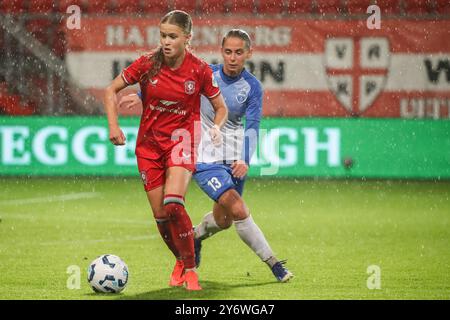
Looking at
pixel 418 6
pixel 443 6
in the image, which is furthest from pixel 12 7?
pixel 443 6

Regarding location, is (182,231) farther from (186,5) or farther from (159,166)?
(186,5)

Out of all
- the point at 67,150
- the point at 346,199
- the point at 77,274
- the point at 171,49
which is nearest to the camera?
the point at 171,49

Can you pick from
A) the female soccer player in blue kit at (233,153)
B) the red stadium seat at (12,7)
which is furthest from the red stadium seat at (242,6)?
the female soccer player in blue kit at (233,153)

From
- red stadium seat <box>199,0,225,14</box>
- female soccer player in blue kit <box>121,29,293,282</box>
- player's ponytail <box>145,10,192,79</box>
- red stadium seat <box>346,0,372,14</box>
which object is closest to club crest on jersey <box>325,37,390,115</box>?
red stadium seat <box>346,0,372,14</box>

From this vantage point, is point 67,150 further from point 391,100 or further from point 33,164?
point 391,100

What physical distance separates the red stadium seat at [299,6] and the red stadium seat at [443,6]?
1934 mm

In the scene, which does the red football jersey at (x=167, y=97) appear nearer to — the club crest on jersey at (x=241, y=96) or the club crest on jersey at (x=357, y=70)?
the club crest on jersey at (x=241, y=96)

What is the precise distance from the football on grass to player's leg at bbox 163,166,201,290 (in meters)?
0.40

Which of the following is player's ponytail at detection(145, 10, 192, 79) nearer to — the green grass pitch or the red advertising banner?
the green grass pitch

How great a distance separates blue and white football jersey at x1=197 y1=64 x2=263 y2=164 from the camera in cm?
741

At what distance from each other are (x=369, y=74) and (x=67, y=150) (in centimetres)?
444

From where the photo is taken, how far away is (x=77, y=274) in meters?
7.38

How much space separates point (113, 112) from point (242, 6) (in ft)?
32.5

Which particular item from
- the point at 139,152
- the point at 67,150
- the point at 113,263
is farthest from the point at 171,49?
the point at 67,150
